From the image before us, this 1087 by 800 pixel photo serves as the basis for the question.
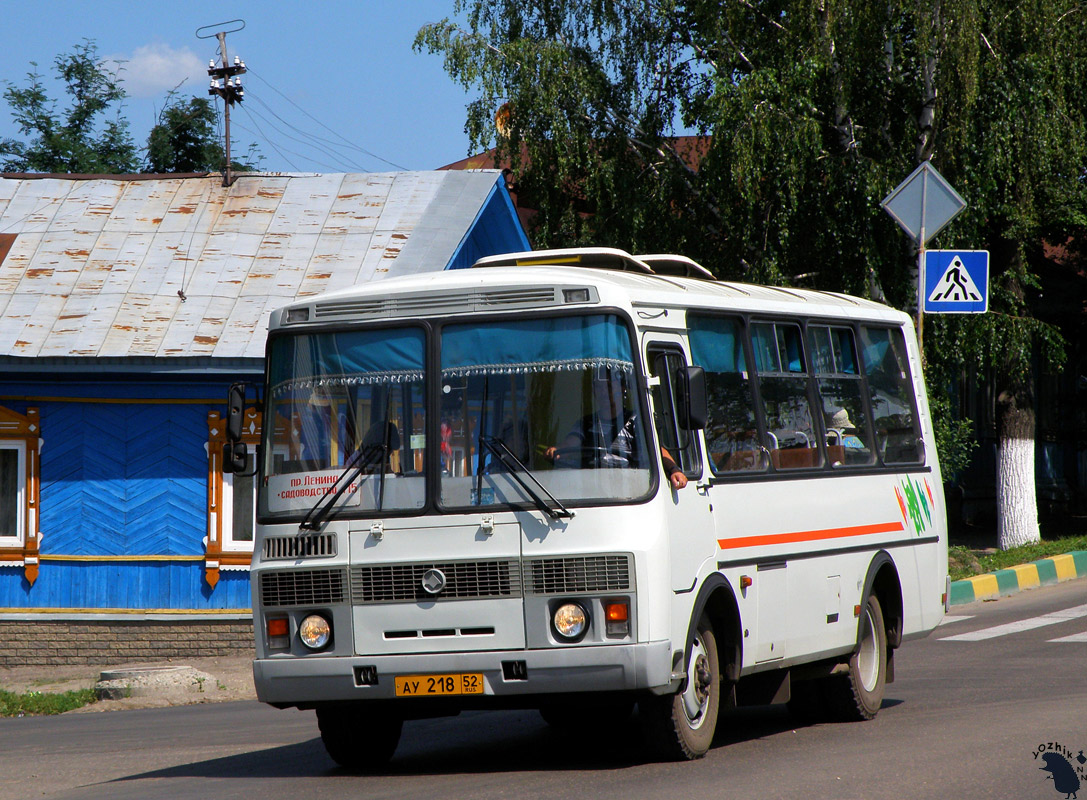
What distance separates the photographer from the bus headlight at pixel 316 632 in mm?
7523

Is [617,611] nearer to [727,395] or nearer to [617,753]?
[617,753]

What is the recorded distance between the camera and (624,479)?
7.27m

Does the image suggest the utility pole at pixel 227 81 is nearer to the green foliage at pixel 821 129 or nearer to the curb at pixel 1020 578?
the green foliage at pixel 821 129

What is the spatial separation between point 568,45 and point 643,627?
1890 centimetres

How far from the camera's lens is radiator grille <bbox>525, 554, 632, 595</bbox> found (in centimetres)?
714

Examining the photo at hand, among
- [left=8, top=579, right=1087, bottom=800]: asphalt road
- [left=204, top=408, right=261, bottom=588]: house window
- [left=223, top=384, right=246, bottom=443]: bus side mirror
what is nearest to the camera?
[left=8, top=579, right=1087, bottom=800]: asphalt road

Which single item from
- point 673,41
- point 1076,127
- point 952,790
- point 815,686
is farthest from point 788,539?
point 673,41

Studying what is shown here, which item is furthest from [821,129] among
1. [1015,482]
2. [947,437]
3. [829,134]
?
[1015,482]

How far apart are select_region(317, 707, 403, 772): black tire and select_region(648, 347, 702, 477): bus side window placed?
2.21 metres

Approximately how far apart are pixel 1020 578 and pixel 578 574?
12695 millimetres

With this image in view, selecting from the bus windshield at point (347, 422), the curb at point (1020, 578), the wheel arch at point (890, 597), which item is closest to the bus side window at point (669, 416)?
the bus windshield at point (347, 422)

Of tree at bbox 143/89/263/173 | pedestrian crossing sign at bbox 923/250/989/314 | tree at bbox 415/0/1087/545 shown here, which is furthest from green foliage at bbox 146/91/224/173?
A: pedestrian crossing sign at bbox 923/250/989/314

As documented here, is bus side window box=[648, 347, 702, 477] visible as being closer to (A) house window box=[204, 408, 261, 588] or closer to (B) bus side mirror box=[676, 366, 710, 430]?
(B) bus side mirror box=[676, 366, 710, 430]

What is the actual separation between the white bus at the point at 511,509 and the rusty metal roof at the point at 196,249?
8511mm
